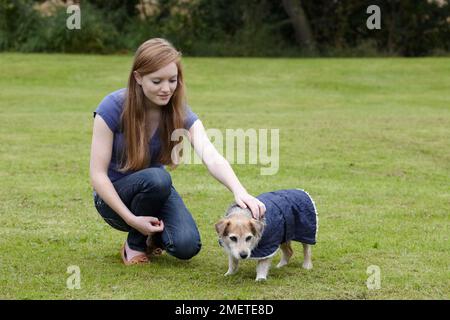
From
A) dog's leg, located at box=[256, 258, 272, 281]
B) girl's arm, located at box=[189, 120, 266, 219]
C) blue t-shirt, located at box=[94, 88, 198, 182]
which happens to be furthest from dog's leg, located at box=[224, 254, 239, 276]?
blue t-shirt, located at box=[94, 88, 198, 182]

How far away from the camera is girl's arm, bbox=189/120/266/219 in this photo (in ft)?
16.2

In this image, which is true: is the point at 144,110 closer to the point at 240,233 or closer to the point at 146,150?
the point at 146,150

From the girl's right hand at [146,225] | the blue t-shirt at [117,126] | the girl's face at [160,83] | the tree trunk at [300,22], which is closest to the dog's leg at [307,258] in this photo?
the girl's right hand at [146,225]

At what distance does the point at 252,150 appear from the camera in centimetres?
1066

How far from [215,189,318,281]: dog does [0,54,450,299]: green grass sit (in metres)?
0.14

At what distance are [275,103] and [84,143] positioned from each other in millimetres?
5570

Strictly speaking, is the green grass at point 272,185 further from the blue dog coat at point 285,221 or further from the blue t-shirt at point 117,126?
the blue t-shirt at point 117,126

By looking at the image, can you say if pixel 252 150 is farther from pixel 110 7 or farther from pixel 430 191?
pixel 110 7

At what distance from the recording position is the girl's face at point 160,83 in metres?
5.06

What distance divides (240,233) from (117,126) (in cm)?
101

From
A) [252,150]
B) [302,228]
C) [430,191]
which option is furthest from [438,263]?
[252,150]

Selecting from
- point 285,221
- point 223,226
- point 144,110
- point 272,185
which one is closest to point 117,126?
point 144,110

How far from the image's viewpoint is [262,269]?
5.08 metres

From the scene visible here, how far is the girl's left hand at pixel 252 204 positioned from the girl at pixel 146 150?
1.0 inches
